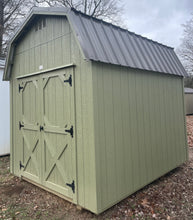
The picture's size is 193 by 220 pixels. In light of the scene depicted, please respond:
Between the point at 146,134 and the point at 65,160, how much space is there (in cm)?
162

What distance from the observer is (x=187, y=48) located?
18703 mm

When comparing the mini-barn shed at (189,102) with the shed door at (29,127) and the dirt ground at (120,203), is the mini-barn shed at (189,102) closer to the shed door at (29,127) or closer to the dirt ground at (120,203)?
the dirt ground at (120,203)

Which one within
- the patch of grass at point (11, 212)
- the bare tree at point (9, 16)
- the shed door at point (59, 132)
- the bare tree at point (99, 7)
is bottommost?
the patch of grass at point (11, 212)

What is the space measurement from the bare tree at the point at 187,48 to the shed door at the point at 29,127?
18525 mm

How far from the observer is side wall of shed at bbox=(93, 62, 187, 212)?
260cm

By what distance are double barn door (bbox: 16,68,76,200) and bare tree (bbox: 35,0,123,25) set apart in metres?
10.8

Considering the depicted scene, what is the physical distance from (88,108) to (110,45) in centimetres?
116

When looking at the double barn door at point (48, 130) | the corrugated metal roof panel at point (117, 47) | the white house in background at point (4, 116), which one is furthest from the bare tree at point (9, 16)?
the corrugated metal roof panel at point (117, 47)

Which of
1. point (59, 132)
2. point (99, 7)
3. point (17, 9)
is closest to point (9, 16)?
point (17, 9)

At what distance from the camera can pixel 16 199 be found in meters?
3.18

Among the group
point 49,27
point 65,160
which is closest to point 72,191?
point 65,160

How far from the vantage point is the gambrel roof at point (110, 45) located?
2.59 meters

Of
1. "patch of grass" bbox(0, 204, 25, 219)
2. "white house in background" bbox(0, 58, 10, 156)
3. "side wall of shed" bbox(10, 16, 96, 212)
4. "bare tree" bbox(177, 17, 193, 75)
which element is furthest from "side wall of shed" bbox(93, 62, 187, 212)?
"bare tree" bbox(177, 17, 193, 75)

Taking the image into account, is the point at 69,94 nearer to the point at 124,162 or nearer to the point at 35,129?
the point at 35,129
